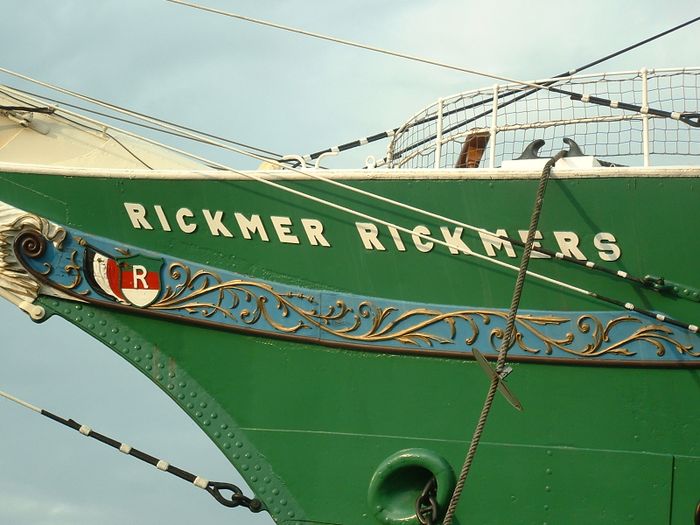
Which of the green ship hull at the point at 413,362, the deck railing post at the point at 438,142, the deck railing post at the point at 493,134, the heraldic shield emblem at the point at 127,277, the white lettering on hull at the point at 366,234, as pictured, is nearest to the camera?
the green ship hull at the point at 413,362

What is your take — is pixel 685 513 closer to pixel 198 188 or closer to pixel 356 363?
pixel 356 363

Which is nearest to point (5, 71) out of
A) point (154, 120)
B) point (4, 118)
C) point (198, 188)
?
point (4, 118)

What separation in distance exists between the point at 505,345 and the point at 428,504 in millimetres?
1279

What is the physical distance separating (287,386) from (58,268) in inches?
69.6

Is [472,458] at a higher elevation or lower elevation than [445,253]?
lower

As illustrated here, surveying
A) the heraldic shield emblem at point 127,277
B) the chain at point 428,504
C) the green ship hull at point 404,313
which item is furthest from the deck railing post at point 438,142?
the chain at point 428,504

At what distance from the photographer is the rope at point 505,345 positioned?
28.0 feet

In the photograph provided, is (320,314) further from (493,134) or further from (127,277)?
(493,134)

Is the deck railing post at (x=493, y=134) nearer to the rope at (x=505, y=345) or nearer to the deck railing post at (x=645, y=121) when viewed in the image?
the rope at (x=505, y=345)

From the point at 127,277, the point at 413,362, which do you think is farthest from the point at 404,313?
the point at 127,277

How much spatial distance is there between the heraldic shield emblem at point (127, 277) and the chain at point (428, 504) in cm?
220

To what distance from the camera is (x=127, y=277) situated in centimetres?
977

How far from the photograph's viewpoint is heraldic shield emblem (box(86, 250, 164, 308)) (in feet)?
31.9

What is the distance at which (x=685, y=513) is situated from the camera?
8.91 m
